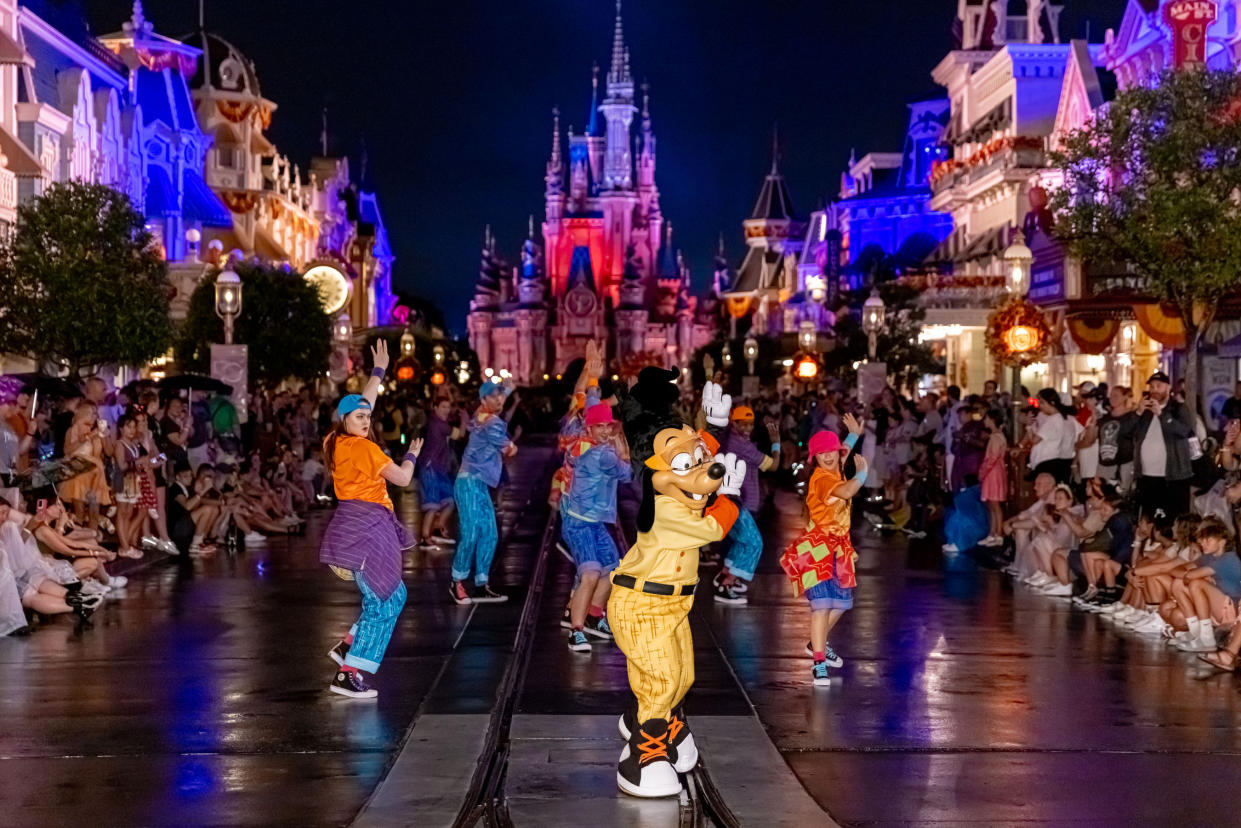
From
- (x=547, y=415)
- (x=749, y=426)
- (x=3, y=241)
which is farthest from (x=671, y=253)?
(x=749, y=426)

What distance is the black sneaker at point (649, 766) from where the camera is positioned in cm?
789

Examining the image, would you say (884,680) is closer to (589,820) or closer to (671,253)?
(589,820)

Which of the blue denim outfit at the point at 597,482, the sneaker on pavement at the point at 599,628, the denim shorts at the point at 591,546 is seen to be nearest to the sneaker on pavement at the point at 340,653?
the denim shorts at the point at 591,546

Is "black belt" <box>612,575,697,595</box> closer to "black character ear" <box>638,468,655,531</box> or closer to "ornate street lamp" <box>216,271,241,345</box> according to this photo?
"black character ear" <box>638,468,655,531</box>

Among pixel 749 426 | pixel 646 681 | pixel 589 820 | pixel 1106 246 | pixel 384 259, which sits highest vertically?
pixel 384 259

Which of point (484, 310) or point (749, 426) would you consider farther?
point (484, 310)

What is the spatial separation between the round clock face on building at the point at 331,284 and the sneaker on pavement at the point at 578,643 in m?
34.0

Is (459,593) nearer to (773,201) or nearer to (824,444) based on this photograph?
(824,444)

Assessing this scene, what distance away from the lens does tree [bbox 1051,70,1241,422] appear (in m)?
20.3

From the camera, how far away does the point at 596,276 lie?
5802 inches

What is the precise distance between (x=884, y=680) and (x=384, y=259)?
91.2 meters

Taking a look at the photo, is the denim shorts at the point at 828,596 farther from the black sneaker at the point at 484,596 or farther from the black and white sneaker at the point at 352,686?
the black sneaker at the point at 484,596

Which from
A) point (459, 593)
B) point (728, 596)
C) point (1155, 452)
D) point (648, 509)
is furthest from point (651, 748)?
point (1155, 452)

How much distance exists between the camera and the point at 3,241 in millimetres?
28156
